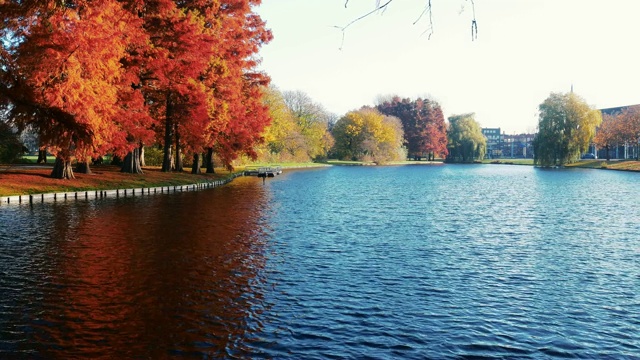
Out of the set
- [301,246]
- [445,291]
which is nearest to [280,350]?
[445,291]

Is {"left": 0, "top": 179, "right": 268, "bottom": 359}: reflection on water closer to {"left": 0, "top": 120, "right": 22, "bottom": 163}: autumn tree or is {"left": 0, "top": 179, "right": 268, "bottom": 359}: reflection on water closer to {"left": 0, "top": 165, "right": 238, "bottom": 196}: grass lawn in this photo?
{"left": 0, "top": 165, "right": 238, "bottom": 196}: grass lawn

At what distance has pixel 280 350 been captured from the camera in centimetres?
980

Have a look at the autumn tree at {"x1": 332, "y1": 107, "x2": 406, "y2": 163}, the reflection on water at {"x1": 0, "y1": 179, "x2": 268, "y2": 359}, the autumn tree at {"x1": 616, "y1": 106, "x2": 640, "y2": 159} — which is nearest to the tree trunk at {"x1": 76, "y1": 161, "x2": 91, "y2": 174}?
the reflection on water at {"x1": 0, "y1": 179, "x2": 268, "y2": 359}

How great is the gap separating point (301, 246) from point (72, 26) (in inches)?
871

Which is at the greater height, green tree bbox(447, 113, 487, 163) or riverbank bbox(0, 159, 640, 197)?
green tree bbox(447, 113, 487, 163)

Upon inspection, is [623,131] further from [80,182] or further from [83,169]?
[80,182]

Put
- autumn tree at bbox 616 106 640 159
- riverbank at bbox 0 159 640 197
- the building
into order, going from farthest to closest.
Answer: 1. the building
2. autumn tree at bbox 616 106 640 159
3. riverbank at bbox 0 159 640 197

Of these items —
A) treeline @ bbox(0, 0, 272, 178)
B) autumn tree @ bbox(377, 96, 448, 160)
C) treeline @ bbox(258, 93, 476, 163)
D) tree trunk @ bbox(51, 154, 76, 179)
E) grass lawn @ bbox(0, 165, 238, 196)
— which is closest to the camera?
treeline @ bbox(0, 0, 272, 178)

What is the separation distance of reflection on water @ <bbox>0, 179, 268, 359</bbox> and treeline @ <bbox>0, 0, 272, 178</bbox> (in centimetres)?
387

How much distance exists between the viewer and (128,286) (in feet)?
45.3

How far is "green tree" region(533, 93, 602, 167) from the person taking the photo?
102 metres

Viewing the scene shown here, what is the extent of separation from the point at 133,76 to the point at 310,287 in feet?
99.0

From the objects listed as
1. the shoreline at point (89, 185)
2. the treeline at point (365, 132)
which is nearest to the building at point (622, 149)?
the treeline at point (365, 132)

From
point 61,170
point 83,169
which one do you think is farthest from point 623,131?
point 61,170
